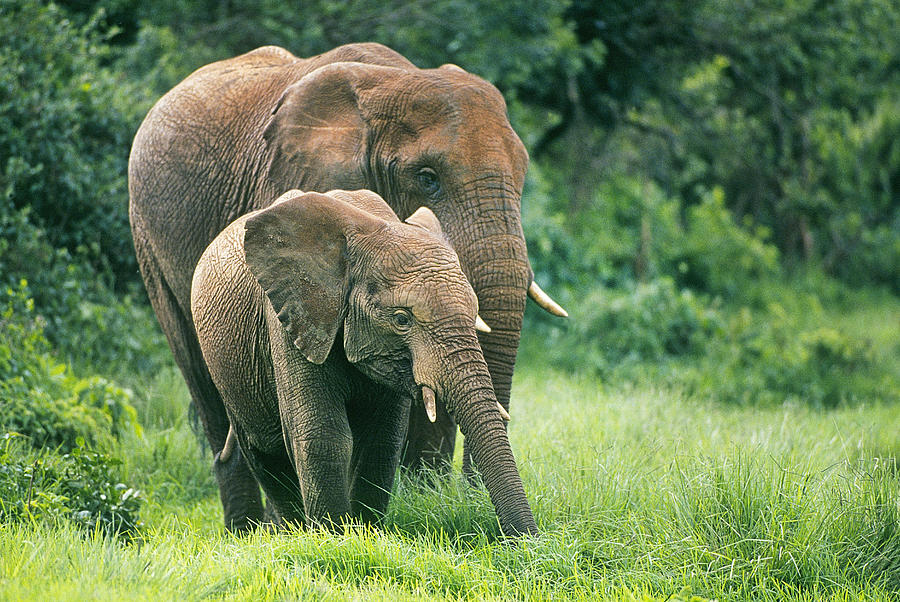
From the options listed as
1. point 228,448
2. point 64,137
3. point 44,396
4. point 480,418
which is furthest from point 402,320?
point 64,137

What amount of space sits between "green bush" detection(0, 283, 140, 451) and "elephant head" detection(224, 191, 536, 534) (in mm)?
2486

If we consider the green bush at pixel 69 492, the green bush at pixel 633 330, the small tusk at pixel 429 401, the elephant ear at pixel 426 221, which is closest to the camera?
the small tusk at pixel 429 401

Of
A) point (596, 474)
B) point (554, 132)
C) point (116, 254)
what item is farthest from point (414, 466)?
point (554, 132)

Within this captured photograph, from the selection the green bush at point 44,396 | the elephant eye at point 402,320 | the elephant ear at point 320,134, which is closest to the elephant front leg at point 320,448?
the elephant eye at point 402,320

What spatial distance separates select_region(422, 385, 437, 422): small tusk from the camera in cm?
421

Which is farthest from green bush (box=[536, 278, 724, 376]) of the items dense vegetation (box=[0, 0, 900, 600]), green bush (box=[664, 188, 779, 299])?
green bush (box=[664, 188, 779, 299])

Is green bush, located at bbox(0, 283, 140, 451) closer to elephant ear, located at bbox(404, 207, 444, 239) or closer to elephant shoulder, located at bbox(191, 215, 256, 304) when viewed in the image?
elephant shoulder, located at bbox(191, 215, 256, 304)

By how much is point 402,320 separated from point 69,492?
86.1 inches

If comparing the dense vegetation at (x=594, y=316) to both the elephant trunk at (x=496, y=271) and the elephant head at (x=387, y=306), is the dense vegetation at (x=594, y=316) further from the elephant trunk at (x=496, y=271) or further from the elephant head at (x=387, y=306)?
the elephant trunk at (x=496, y=271)

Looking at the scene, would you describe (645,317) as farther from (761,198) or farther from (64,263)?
(761,198)

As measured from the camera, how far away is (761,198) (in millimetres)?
18109

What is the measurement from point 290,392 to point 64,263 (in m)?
4.72

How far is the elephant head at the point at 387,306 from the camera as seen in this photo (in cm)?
428

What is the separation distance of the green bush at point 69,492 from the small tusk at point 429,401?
1.79 meters
